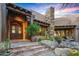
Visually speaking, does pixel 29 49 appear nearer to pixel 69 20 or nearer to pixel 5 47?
pixel 5 47

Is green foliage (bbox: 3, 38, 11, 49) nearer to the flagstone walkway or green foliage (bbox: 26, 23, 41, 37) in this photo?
the flagstone walkway

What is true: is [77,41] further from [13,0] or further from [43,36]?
[13,0]

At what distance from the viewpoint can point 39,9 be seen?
9.23 ft

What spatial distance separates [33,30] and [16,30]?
0.81ft

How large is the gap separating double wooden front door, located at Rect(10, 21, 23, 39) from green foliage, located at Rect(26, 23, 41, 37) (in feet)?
0.35

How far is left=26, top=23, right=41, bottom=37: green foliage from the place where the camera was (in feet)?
9.24

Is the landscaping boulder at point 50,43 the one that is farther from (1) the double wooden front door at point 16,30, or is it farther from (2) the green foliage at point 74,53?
(1) the double wooden front door at point 16,30

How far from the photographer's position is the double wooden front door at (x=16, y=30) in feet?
9.24

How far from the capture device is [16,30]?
113 inches

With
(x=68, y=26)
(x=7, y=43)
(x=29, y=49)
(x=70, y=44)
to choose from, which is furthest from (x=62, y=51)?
(x=7, y=43)

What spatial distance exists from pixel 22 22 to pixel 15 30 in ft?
0.51

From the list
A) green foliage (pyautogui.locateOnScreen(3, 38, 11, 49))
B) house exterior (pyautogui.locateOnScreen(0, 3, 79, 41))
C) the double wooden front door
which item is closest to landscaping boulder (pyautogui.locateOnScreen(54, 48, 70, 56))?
house exterior (pyautogui.locateOnScreen(0, 3, 79, 41))

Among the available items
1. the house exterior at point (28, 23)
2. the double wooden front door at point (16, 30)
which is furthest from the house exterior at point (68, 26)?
the double wooden front door at point (16, 30)

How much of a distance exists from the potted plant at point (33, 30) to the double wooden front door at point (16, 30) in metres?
0.11
